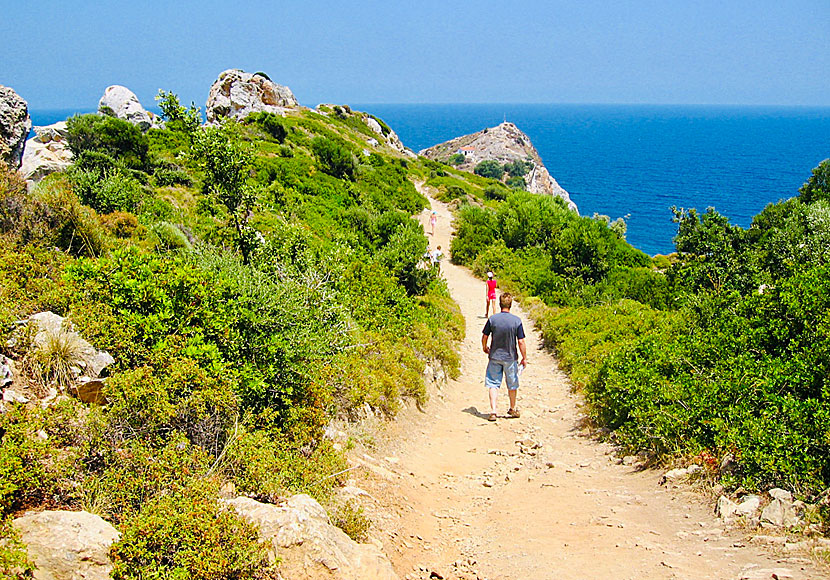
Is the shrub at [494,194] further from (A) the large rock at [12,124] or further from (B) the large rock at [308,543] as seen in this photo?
(B) the large rock at [308,543]

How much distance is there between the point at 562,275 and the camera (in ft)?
72.2

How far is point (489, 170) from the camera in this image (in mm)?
98000

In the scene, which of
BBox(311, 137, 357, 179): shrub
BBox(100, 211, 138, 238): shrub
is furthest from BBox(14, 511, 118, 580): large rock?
BBox(311, 137, 357, 179): shrub

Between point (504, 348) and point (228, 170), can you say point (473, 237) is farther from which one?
point (228, 170)

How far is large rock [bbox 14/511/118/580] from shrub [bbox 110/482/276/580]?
0.10 metres

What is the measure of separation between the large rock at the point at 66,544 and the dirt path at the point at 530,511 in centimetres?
248

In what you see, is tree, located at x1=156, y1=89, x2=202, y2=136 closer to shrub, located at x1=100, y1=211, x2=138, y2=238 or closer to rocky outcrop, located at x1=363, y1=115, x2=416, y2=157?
shrub, located at x1=100, y1=211, x2=138, y2=238

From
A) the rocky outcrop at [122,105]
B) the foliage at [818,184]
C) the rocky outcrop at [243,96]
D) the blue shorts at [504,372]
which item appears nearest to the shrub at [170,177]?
the blue shorts at [504,372]

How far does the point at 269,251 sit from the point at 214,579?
24.5 ft

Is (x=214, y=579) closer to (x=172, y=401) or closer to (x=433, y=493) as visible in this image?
(x=172, y=401)

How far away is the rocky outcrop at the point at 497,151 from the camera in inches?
3981

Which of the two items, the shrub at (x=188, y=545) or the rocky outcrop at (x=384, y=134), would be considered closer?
the shrub at (x=188, y=545)

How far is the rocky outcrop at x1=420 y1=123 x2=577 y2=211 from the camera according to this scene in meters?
101

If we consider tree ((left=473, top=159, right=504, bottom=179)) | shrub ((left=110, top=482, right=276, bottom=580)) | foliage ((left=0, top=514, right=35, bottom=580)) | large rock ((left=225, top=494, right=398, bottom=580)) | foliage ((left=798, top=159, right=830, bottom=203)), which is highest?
tree ((left=473, top=159, right=504, bottom=179))
